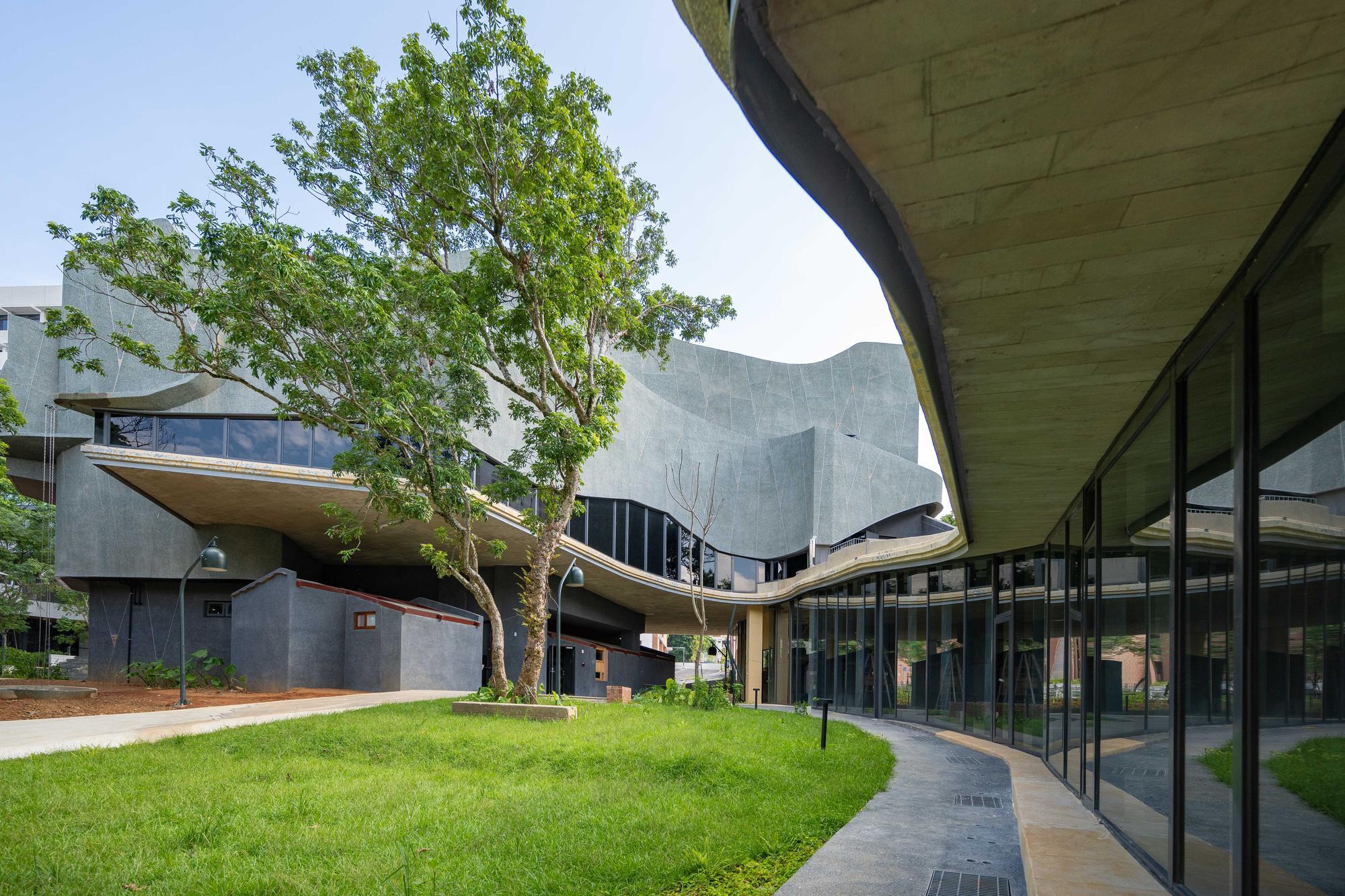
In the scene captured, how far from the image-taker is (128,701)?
1822 centimetres

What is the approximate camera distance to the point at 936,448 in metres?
7.29

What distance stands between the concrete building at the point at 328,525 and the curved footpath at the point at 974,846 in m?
8.78

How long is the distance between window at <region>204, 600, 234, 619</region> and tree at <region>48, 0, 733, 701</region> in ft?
42.6

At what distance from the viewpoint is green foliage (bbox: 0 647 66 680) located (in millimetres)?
28628

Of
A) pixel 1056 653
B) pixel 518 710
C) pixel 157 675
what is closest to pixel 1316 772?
pixel 1056 653

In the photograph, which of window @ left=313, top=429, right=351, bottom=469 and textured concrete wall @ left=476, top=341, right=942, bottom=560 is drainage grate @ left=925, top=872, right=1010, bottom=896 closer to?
window @ left=313, top=429, right=351, bottom=469

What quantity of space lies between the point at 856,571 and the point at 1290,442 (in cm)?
1879

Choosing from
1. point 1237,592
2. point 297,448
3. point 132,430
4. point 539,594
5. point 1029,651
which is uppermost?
point 132,430

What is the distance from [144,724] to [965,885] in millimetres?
12594

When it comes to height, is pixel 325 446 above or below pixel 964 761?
above

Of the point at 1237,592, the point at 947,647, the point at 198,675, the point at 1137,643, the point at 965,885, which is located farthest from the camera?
the point at 198,675

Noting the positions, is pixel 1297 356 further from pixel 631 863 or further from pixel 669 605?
pixel 669 605

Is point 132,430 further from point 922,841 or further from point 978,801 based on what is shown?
point 922,841

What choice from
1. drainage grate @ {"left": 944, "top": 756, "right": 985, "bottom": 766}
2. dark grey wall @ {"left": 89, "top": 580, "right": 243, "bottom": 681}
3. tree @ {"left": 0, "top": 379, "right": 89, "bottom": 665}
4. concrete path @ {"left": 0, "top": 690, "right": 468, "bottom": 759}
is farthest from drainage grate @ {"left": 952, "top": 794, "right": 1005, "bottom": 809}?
tree @ {"left": 0, "top": 379, "right": 89, "bottom": 665}
